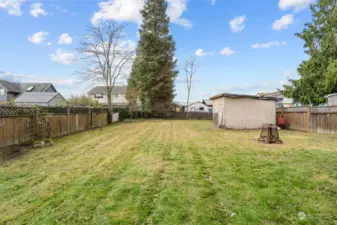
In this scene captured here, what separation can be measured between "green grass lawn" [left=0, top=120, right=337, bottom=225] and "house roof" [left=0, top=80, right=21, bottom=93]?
31.9 metres

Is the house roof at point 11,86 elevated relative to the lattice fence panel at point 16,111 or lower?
elevated

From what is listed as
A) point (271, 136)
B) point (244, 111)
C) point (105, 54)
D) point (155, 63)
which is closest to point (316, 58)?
point (244, 111)

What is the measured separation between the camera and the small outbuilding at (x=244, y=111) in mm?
12461

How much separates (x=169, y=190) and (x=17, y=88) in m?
37.8

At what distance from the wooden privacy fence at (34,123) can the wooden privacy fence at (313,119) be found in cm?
1289

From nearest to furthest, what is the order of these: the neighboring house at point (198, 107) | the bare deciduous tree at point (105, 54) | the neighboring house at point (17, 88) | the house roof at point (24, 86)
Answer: the bare deciduous tree at point (105, 54)
the neighboring house at point (17, 88)
the house roof at point (24, 86)
the neighboring house at point (198, 107)

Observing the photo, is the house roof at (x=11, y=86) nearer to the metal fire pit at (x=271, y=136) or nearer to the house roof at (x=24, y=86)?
the house roof at (x=24, y=86)

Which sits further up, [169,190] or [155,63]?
[155,63]

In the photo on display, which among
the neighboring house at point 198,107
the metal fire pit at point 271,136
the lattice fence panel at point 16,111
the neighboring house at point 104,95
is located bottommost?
the metal fire pit at point 271,136

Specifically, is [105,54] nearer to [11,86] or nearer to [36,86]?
[36,86]

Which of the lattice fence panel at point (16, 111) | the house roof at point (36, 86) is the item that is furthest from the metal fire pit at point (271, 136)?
the house roof at point (36, 86)

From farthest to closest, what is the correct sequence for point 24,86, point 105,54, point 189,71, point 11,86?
point 189,71 < point 24,86 < point 11,86 < point 105,54

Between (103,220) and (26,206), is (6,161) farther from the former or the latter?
(103,220)

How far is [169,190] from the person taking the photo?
2.82 m
